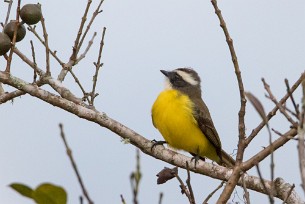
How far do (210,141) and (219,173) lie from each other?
2167mm

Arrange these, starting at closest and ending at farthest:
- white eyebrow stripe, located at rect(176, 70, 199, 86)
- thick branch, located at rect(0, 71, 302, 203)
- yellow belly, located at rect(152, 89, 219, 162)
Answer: thick branch, located at rect(0, 71, 302, 203) → yellow belly, located at rect(152, 89, 219, 162) → white eyebrow stripe, located at rect(176, 70, 199, 86)

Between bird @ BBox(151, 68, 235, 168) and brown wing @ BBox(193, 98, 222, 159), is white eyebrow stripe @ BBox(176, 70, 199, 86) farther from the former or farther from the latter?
brown wing @ BBox(193, 98, 222, 159)

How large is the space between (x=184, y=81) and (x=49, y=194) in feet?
21.0

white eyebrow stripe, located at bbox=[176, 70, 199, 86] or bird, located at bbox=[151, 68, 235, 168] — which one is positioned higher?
white eyebrow stripe, located at bbox=[176, 70, 199, 86]

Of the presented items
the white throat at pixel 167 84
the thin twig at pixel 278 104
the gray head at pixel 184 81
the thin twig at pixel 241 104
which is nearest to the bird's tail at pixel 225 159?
the gray head at pixel 184 81

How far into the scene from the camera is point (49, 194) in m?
2.09

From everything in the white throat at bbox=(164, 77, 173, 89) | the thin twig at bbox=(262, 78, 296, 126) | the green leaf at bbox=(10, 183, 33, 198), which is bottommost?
the green leaf at bbox=(10, 183, 33, 198)

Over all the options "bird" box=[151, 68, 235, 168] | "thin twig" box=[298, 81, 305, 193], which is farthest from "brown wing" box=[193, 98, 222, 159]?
"thin twig" box=[298, 81, 305, 193]

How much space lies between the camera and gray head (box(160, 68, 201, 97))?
27.2ft

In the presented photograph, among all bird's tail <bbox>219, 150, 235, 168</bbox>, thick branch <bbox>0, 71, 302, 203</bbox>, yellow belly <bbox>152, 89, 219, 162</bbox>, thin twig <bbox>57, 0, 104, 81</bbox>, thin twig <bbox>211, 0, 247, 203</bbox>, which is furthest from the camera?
bird's tail <bbox>219, 150, 235, 168</bbox>

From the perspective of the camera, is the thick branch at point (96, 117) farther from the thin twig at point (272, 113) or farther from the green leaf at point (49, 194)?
the green leaf at point (49, 194)

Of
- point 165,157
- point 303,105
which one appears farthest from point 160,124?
point 303,105

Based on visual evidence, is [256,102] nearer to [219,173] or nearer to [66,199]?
[66,199]

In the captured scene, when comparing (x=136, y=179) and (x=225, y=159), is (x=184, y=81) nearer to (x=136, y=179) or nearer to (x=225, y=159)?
(x=225, y=159)
